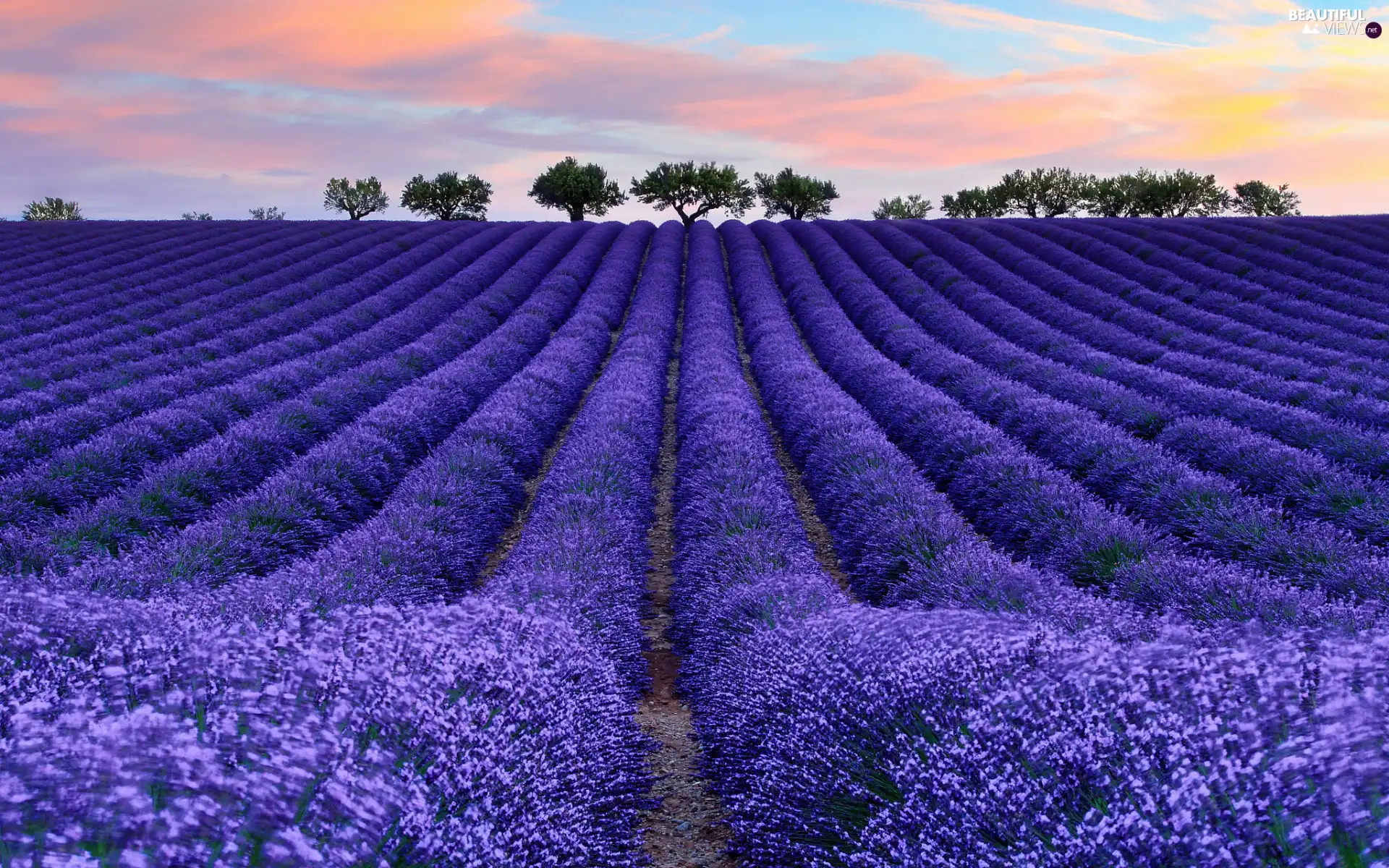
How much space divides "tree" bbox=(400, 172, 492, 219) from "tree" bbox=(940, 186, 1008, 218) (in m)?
28.6

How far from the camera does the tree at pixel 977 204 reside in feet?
182

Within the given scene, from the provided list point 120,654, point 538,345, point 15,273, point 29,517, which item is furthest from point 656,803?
point 15,273

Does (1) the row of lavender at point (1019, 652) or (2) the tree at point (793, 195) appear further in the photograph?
(2) the tree at point (793, 195)

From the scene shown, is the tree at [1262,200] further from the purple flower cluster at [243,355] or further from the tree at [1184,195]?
the purple flower cluster at [243,355]

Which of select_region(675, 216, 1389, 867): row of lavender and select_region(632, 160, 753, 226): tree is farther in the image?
select_region(632, 160, 753, 226): tree

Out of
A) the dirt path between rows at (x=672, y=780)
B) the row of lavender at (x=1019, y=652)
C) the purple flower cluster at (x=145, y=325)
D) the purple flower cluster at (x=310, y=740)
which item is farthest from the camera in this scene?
the purple flower cluster at (x=145, y=325)

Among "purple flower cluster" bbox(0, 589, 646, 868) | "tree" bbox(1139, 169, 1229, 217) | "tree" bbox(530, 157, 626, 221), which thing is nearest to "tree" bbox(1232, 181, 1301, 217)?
"tree" bbox(1139, 169, 1229, 217)

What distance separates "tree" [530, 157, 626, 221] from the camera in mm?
50156

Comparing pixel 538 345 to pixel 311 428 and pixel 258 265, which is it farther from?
pixel 258 265

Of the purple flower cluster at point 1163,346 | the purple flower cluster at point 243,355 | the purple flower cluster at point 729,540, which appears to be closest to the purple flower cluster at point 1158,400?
the purple flower cluster at point 1163,346

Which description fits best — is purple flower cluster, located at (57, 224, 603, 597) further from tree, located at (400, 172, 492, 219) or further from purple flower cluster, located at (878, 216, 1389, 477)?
tree, located at (400, 172, 492, 219)

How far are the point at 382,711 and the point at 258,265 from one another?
76.2 ft

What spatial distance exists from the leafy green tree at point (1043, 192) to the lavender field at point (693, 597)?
39596 millimetres

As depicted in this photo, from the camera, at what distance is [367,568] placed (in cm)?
532
